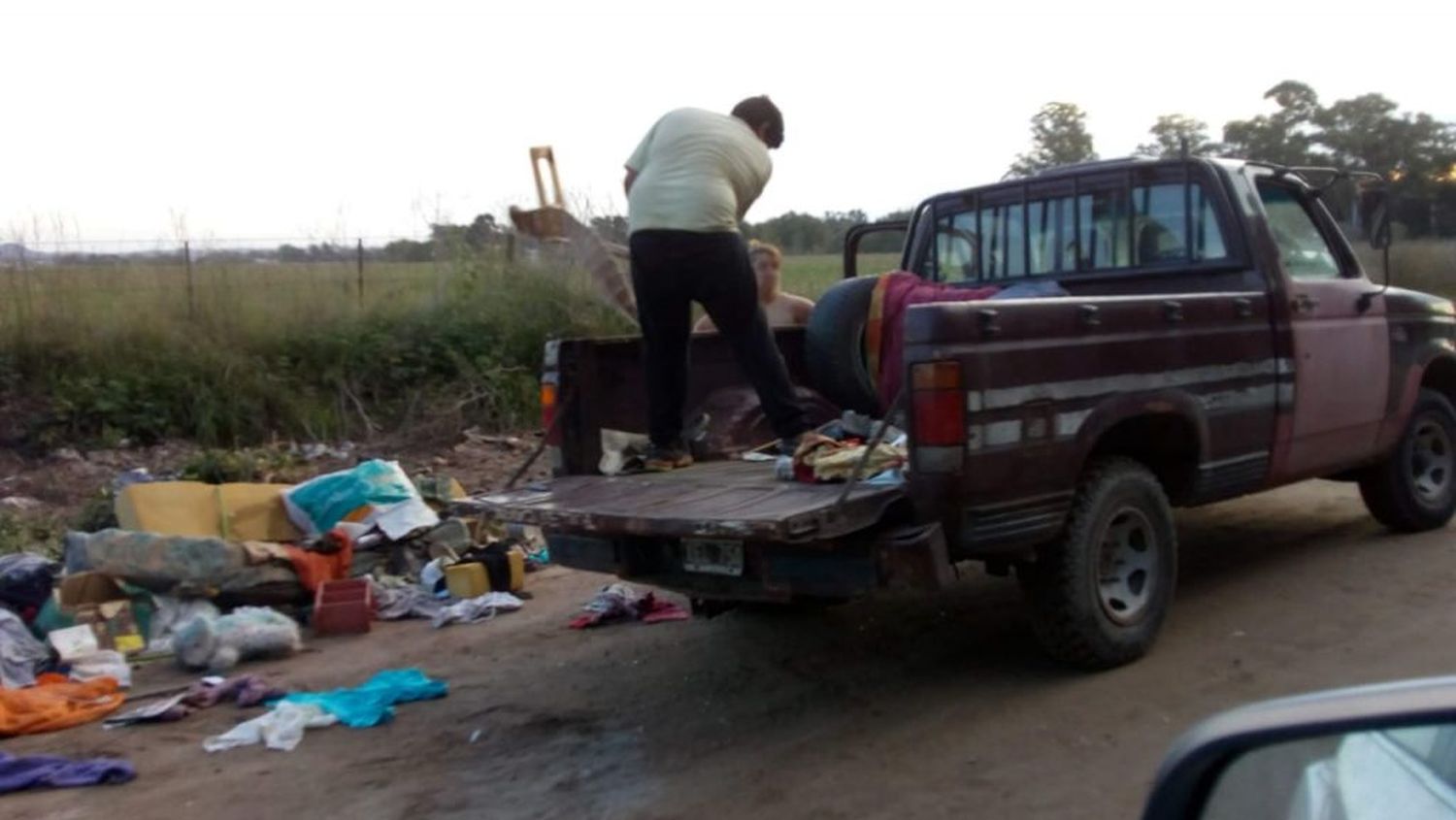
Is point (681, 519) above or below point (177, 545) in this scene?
above

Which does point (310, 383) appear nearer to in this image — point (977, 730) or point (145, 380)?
point (145, 380)

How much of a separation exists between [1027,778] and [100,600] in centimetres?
514

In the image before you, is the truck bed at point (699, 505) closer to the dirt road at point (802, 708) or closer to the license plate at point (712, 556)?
the license plate at point (712, 556)

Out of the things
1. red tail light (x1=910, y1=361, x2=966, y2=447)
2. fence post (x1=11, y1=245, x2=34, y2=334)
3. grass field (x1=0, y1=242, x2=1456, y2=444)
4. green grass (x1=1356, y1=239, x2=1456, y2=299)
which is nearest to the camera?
red tail light (x1=910, y1=361, x2=966, y2=447)

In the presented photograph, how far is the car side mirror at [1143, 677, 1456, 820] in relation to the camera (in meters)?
1.64

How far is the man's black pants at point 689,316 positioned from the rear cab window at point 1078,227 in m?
1.69

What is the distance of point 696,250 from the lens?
6172 millimetres

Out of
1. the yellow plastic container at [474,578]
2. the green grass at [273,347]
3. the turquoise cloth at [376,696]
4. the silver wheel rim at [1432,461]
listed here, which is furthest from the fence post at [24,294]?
the silver wheel rim at [1432,461]

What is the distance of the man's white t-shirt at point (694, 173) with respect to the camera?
242 inches

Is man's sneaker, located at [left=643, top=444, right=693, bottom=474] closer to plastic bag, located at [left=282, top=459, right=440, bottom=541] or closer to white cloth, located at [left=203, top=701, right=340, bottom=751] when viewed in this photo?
white cloth, located at [left=203, top=701, right=340, bottom=751]

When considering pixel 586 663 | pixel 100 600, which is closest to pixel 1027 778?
pixel 586 663

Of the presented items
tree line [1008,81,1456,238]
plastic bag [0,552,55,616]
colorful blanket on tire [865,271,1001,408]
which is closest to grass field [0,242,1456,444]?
plastic bag [0,552,55,616]

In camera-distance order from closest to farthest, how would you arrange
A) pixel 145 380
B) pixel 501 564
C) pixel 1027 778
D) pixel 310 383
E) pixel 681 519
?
1. pixel 1027 778
2. pixel 681 519
3. pixel 501 564
4. pixel 145 380
5. pixel 310 383

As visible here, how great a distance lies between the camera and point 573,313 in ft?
45.8
